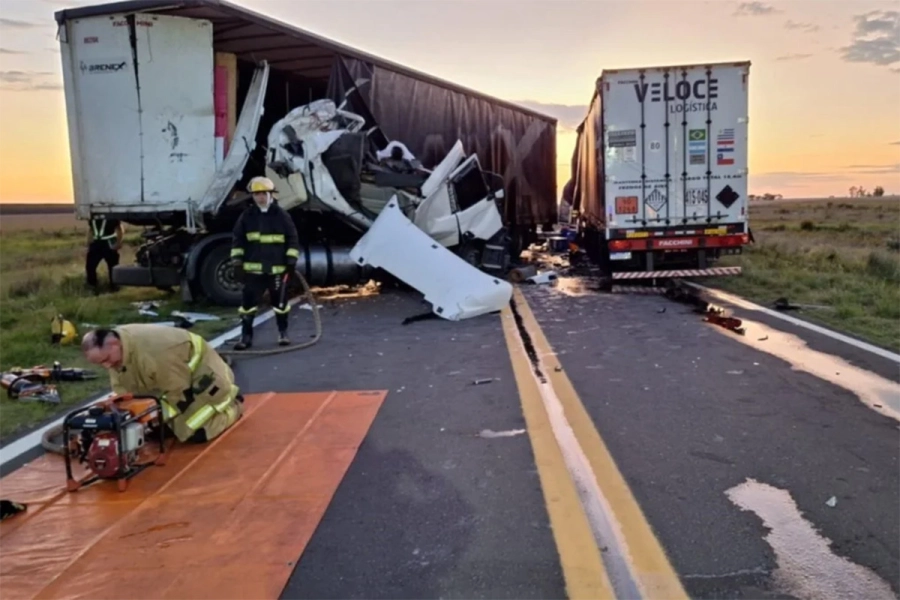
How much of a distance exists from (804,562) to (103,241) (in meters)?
11.4

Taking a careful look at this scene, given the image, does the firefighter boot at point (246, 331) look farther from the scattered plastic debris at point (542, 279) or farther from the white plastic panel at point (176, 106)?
the scattered plastic debris at point (542, 279)

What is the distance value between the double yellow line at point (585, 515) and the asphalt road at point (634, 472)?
6 centimetres

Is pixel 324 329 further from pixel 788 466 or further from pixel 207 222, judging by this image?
pixel 788 466

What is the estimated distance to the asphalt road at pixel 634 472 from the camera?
10.1 ft

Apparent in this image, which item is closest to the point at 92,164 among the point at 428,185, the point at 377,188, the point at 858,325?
the point at 377,188

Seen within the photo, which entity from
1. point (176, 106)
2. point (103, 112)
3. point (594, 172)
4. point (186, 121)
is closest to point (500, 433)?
point (186, 121)

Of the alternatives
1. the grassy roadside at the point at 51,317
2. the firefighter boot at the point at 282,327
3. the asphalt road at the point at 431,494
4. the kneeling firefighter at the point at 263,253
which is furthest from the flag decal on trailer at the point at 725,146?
the grassy roadside at the point at 51,317

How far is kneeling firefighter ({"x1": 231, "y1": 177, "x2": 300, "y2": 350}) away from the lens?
8227 millimetres

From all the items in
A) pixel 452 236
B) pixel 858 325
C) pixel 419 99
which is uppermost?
pixel 419 99

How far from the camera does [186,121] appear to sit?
10703 millimetres

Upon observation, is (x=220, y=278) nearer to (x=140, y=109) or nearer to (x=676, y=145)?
(x=140, y=109)

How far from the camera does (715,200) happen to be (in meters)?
12.6

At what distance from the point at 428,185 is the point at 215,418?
8.23 metres

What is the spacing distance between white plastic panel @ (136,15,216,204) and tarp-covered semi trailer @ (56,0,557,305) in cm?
1
